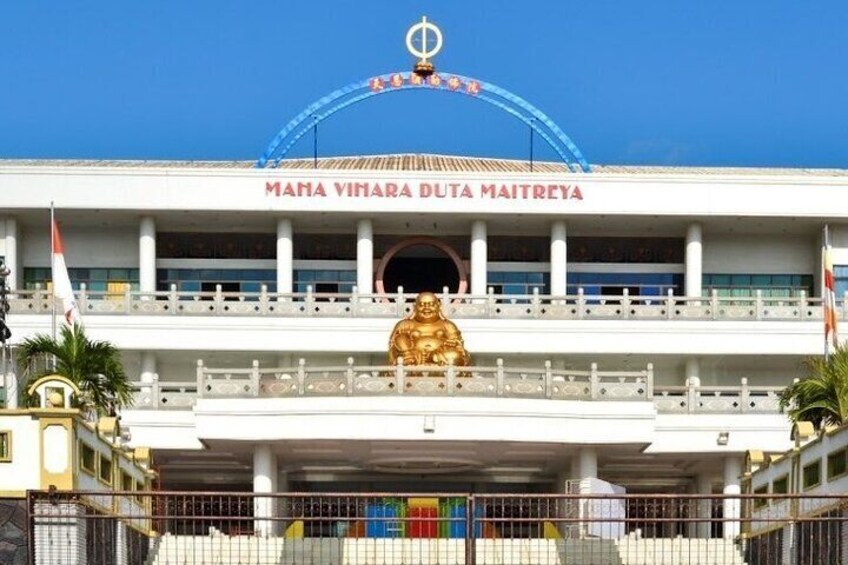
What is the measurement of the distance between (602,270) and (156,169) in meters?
14.3

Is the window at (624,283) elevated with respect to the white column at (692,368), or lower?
elevated

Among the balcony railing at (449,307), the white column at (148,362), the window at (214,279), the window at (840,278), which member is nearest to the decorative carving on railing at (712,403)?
the balcony railing at (449,307)

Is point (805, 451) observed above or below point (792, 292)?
below

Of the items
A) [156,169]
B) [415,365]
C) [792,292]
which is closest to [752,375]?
[792,292]

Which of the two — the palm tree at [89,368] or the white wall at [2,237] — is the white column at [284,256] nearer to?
the white wall at [2,237]

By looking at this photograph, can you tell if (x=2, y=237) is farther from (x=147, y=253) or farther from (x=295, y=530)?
(x=295, y=530)

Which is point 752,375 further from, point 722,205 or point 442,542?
point 442,542

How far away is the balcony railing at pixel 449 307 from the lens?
1994 inches

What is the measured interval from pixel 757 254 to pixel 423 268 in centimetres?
1054

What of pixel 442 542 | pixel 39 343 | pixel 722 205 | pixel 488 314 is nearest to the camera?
pixel 442 542

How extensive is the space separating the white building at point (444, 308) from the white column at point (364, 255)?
10 cm

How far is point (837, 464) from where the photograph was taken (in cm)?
3275

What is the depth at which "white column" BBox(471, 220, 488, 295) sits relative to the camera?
182 ft

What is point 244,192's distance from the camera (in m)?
54.0
